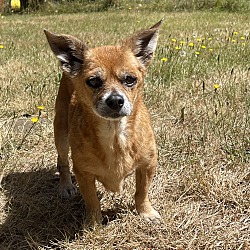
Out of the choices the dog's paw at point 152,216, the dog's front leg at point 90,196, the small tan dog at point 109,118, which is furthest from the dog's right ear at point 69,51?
the dog's paw at point 152,216

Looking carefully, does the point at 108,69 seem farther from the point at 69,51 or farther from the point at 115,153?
the point at 115,153

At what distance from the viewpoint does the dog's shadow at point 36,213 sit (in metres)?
2.76

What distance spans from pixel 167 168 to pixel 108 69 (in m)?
1.12

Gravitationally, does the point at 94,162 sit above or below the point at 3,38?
above

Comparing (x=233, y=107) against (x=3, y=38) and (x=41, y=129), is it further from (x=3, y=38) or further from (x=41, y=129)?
(x=3, y=38)

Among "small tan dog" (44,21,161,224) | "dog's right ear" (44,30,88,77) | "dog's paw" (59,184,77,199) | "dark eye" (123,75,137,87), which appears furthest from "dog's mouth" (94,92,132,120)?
"dog's paw" (59,184,77,199)

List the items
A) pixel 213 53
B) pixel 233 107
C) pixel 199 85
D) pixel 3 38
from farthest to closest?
pixel 3 38, pixel 213 53, pixel 199 85, pixel 233 107

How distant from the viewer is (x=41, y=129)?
406 centimetres

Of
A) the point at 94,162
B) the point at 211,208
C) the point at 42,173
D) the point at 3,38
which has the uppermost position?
the point at 94,162

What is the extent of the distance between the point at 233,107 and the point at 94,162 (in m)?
1.84

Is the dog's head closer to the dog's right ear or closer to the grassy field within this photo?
the dog's right ear

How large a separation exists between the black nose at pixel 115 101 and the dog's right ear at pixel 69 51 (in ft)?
1.55

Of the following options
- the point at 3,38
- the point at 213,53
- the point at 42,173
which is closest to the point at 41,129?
the point at 42,173

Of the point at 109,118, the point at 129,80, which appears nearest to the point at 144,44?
the point at 129,80
